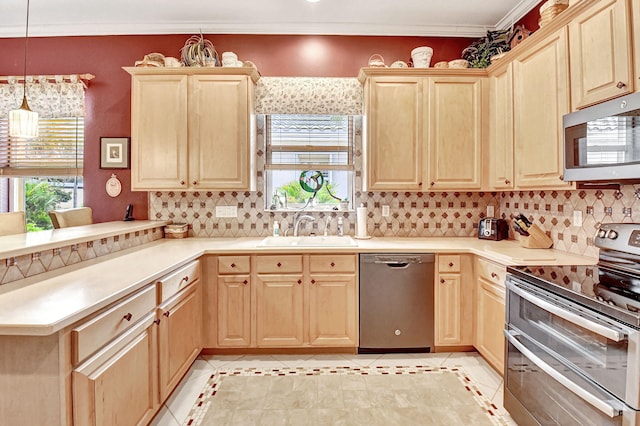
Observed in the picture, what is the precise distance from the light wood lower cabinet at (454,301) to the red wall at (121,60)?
194cm

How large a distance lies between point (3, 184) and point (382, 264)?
3.76 meters

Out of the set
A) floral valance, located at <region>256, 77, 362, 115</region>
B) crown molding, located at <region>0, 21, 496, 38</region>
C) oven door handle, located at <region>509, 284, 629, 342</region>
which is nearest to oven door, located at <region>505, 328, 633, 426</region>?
oven door handle, located at <region>509, 284, 629, 342</region>

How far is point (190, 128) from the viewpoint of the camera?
288 centimetres

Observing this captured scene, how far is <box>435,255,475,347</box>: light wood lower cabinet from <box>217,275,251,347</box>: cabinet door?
145 centimetres

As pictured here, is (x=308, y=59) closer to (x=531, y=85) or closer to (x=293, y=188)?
(x=293, y=188)

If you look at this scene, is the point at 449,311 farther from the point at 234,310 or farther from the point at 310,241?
the point at 234,310

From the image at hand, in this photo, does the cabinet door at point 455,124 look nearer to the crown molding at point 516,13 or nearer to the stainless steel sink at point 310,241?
the crown molding at point 516,13

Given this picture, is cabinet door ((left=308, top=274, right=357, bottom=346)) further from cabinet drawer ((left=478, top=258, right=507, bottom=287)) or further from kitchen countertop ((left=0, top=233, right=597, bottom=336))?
cabinet drawer ((left=478, top=258, right=507, bottom=287))

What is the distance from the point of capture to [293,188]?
11.0 ft

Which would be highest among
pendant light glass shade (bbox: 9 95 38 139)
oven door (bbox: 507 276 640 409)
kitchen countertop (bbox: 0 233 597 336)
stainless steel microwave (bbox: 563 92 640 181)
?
pendant light glass shade (bbox: 9 95 38 139)

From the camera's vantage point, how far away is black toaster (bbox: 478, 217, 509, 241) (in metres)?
2.97

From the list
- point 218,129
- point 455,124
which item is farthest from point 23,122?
point 455,124

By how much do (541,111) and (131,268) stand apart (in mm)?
2646

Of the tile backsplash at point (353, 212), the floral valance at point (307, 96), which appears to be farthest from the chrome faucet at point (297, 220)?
the floral valance at point (307, 96)
